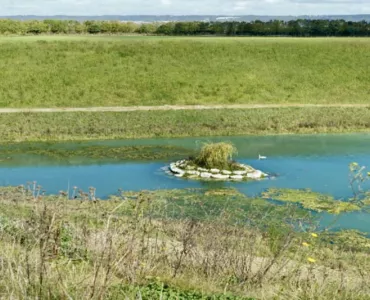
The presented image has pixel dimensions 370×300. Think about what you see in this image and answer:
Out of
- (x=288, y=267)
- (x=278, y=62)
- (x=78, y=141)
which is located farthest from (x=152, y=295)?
(x=278, y=62)

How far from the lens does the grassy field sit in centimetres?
3288

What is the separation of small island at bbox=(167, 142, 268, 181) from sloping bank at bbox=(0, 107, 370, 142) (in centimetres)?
699

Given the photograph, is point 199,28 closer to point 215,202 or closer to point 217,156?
point 217,156

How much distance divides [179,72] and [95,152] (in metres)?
16.0

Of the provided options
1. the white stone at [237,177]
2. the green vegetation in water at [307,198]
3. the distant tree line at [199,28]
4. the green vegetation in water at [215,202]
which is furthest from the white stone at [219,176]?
the distant tree line at [199,28]

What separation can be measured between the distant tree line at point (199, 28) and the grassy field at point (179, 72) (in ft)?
47.8

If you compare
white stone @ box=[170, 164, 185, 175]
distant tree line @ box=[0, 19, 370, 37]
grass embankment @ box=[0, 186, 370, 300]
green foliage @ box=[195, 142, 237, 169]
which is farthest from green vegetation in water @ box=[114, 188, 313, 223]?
distant tree line @ box=[0, 19, 370, 37]

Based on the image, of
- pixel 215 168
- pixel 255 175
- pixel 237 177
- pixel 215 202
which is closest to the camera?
pixel 215 202

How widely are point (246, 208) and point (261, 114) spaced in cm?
1481

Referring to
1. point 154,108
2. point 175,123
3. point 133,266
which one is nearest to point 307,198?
point 133,266

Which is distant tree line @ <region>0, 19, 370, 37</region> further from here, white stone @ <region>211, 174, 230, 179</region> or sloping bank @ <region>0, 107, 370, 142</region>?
white stone @ <region>211, 174, 230, 179</region>

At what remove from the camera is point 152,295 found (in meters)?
5.16

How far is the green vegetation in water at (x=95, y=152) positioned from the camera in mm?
20688

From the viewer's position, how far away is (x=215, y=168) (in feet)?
59.2
